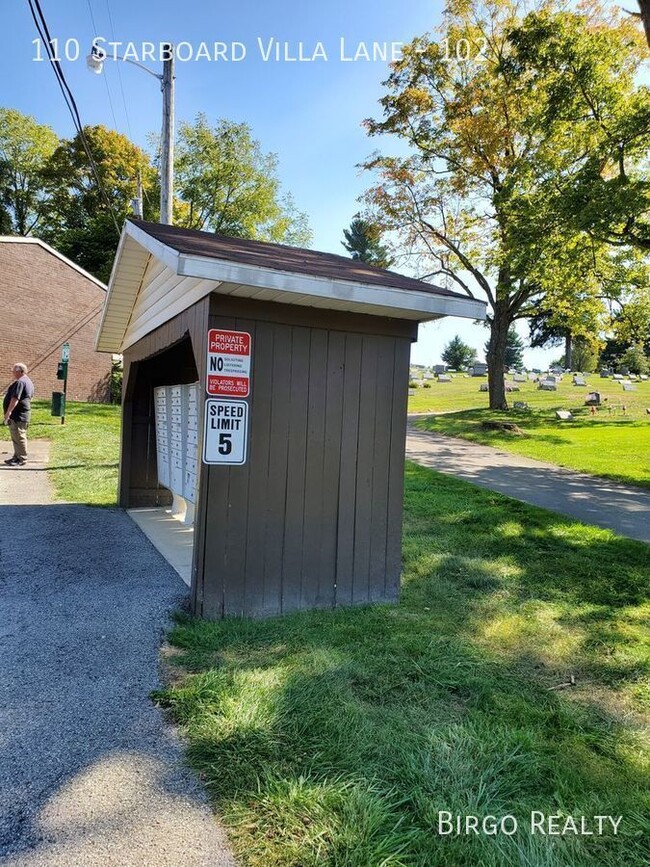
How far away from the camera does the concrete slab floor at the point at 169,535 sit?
5.18 metres

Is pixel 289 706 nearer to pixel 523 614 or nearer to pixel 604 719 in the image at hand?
pixel 604 719

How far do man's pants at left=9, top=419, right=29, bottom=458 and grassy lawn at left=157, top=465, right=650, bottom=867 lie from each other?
7.80 meters

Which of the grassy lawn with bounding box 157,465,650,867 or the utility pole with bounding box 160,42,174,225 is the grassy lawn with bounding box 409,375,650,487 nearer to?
the grassy lawn with bounding box 157,465,650,867

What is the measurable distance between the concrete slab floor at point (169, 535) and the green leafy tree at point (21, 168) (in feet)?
110

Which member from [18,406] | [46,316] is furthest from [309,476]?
[46,316]

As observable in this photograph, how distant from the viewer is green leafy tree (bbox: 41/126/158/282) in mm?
30500

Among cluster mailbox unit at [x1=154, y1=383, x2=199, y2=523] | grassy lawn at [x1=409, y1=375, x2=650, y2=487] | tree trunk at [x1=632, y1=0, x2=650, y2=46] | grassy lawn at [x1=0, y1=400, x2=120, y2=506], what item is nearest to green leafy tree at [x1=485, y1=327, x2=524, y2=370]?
grassy lawn at [x1=409, y1=375, x2=650, y2=487]

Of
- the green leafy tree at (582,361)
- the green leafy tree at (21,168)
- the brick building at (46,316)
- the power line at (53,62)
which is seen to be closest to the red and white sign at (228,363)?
the power line at (53,62)

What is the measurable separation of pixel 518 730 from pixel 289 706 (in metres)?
1.15

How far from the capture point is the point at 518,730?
2732 mm

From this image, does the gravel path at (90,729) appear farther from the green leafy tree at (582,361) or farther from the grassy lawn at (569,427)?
the green leafy tree at (582,361)

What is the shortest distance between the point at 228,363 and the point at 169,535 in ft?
10.00

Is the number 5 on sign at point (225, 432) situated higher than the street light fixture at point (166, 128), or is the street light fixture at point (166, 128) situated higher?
the street light fixture at point (166, 128)

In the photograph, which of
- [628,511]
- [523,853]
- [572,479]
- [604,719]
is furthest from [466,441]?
[523,853]
